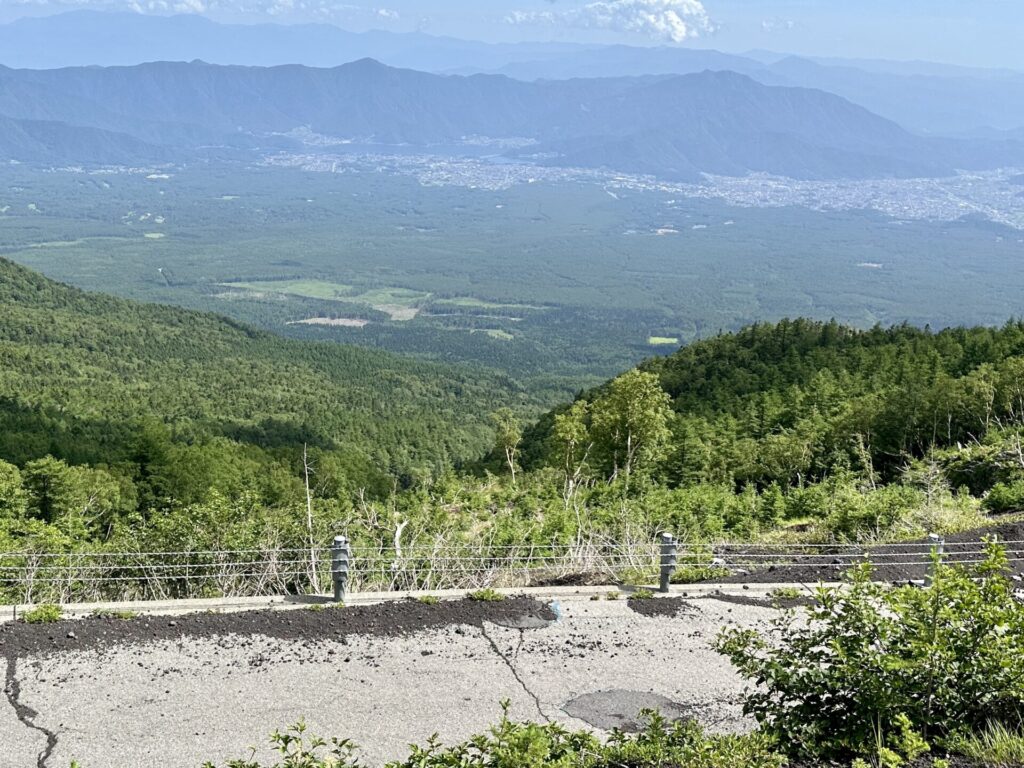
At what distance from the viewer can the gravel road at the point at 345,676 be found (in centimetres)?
830

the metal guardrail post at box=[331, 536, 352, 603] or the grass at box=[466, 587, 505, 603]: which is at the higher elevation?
the metal guardrail post at box=[331, 536, 352, 603]

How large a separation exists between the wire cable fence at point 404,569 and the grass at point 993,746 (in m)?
4.47

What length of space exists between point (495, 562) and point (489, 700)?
470 centimetres

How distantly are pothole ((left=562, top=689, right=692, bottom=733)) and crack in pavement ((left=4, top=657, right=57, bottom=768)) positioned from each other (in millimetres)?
4765

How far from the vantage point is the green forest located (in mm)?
17953

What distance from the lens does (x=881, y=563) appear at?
43.1 feet

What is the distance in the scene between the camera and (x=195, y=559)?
14500 mm

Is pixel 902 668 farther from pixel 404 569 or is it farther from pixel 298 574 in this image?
pixel 298 574

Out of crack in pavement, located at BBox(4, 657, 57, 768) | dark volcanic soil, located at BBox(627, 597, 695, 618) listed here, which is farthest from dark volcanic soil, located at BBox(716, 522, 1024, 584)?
crack in pavement, located at BBox(4, 657, 57, 768)

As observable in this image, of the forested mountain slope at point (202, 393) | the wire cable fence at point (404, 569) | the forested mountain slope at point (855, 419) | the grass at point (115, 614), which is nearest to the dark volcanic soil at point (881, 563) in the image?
the wire cable fence at point (404, 569)

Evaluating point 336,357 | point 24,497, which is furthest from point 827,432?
point 336,357

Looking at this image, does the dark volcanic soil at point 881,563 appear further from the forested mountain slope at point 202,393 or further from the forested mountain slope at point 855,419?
the forested mountain slope at point 202,393

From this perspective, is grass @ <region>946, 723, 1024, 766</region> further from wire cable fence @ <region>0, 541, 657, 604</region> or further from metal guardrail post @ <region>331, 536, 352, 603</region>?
metal guardrail post @ <region>331, 536, 352, 603</region>

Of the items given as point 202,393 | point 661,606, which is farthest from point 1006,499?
point 202,393
